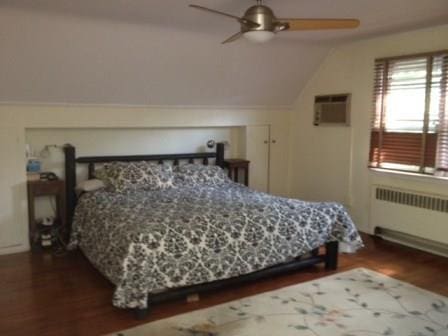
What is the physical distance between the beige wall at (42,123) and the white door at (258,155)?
10.7 inches

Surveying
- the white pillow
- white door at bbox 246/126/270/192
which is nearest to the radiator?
white door at bbox 246/126/270/192

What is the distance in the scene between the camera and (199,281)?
3084mm

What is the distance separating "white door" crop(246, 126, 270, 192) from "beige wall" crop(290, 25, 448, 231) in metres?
0.43

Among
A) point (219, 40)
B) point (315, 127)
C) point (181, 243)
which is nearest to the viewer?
point (181, 243)

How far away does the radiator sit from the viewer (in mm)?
4031

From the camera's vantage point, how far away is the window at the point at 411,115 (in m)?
4.02

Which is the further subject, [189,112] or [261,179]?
[261,179]

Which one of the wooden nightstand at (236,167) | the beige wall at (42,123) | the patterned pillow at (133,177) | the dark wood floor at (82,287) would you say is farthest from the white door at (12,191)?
the wooden nightstand at (236,167)

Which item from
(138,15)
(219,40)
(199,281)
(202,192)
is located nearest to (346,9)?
(219,40)

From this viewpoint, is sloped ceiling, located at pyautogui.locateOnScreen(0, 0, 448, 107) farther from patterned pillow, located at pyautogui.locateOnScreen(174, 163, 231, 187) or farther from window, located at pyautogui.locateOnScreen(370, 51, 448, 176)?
patterned pillow, located at pyautogui.locateOnScreen(174, 163, 231, 187)

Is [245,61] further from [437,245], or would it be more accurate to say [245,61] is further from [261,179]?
[437,245]

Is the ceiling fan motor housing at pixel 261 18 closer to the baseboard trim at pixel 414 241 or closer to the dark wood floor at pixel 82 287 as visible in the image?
the dark wood floor at pixel 82 287

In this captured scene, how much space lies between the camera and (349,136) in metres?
4.95

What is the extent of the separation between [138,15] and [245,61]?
1628 millimetres
